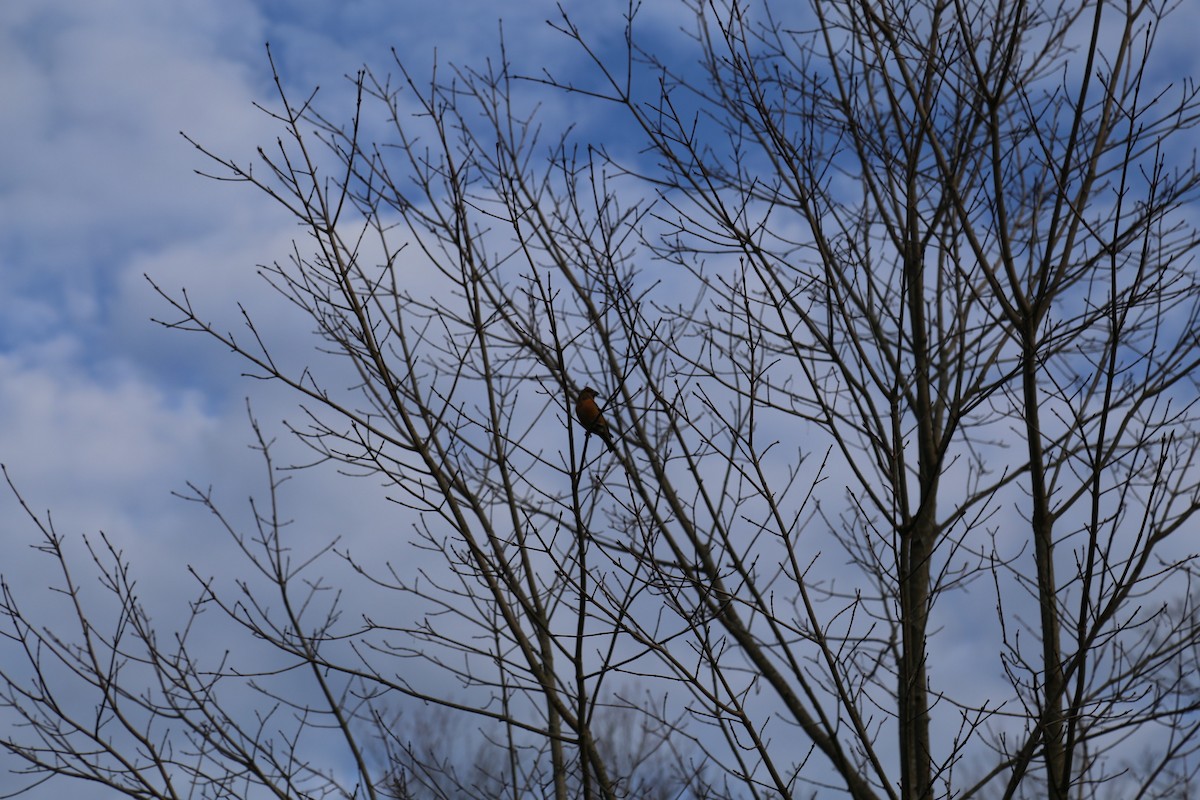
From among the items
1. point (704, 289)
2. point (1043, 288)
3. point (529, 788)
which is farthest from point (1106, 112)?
point (529, 788)

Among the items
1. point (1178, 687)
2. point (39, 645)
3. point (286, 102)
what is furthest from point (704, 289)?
point (39, 645)

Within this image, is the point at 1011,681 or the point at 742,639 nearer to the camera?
the point at 1011,681

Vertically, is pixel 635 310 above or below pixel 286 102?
below

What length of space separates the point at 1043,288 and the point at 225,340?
2.62 meters

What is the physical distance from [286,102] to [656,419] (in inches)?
79.2

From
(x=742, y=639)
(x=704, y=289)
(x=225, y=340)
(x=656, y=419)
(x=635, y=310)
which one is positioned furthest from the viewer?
(x=704, y=289)

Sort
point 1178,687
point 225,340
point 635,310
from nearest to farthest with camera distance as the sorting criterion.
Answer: point 635,310
point 1178,687
point 225,340

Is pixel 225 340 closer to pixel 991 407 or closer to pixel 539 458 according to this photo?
pixel 539 458

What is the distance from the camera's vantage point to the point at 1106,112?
431 centimetres

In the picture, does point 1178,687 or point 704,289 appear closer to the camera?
point 1178,687

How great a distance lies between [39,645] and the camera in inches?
163

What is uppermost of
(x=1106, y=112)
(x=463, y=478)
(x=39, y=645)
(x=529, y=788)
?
(x=1106, y=112)

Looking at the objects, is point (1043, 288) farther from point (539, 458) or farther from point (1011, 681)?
point (539, 458)

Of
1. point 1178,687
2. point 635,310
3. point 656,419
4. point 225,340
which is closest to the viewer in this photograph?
point 635,310
